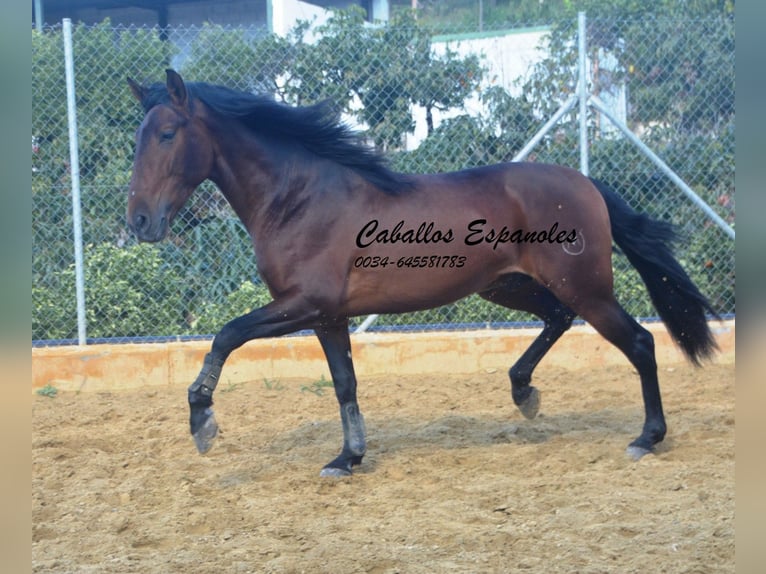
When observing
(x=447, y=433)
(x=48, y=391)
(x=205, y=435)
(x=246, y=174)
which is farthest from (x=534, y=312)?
(x=48, y=391)

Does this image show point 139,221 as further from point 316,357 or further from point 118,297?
point 118,297

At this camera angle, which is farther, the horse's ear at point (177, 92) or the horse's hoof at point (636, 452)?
the horse's hoof at point (636, 452)

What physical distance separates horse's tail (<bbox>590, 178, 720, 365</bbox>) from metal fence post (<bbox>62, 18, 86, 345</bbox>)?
4.03 metres

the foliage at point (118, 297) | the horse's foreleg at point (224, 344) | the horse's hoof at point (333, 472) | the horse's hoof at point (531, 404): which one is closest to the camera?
the horse's foreleg at point (224, 344)

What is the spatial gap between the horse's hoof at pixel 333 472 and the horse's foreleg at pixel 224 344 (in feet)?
1.97

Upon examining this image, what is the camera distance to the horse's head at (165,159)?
400 cm

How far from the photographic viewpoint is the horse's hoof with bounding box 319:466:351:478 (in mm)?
4172

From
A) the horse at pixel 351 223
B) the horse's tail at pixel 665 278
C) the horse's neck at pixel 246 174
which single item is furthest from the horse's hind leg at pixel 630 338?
the horse's neck at pixel 246 174

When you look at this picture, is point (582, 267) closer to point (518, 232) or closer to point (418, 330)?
point (518, 232)

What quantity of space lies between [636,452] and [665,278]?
1052 mm

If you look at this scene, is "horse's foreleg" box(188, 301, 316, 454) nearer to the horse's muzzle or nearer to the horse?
the horse

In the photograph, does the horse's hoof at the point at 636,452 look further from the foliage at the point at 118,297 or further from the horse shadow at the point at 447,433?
the foliage at the point at 118,297

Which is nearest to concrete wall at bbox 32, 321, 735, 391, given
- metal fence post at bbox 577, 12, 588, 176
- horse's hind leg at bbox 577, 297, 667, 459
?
metal fence post at bbox 577, 12, 588, 176

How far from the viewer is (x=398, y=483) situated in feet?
13.1
